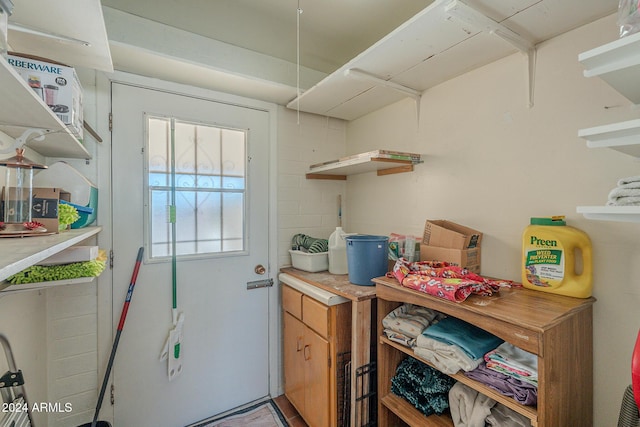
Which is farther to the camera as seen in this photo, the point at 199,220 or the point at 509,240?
the point at 199,220

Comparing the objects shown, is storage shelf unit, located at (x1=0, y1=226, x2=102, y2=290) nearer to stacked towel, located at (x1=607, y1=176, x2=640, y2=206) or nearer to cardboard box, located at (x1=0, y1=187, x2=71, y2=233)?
cardboard box, located at (x1=0, y1=187, x2=71, y2=233)

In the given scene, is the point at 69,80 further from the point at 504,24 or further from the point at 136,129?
the point at 504,24

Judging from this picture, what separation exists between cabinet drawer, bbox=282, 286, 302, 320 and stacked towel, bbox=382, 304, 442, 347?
0.61 meters

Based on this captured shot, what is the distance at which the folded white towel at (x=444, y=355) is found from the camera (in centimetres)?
111

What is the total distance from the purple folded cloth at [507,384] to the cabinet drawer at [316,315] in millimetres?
713

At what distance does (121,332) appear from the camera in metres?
1.69

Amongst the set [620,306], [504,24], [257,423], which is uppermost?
[504,24]

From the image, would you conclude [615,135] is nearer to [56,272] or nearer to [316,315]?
[316,315]

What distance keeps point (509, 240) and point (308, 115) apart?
66.1 inches

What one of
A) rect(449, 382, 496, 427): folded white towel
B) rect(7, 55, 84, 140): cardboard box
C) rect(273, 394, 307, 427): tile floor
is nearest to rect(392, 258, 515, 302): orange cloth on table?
rect(449, 382, 496, 427): folded white towel

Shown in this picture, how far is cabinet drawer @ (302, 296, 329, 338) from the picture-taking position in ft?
5.23

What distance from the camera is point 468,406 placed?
1187 millimetres

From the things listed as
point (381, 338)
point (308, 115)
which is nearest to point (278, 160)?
point (308, 115)

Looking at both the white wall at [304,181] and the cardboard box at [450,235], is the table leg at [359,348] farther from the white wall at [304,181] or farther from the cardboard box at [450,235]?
the white wall at [304,181]
